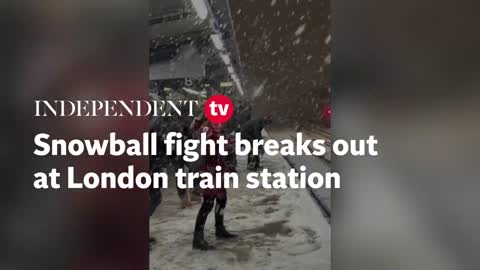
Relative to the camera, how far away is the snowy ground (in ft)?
6.97

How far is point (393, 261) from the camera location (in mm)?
2152

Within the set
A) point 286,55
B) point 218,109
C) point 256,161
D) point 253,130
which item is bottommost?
point 256,161

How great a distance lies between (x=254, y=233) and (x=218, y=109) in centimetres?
64

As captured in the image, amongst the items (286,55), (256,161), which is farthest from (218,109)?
(286,55)

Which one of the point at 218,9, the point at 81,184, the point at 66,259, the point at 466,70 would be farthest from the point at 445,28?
the point at 66,259

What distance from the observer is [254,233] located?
215cm

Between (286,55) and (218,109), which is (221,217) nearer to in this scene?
(218,109)

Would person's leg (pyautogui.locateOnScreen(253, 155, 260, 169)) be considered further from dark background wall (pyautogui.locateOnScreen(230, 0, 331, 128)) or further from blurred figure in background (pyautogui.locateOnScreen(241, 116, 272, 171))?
dark background wall (pyautogui.locateOnScreen(230, 0, 331, 128))

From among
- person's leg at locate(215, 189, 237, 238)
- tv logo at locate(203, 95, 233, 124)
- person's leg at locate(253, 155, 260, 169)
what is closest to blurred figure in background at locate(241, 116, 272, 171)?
person's leg at locate(253, 155, 260, 169)

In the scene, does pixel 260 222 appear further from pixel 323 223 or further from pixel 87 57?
pixel 87 57

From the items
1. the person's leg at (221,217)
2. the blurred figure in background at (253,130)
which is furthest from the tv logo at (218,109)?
the person's leg at (221,217)

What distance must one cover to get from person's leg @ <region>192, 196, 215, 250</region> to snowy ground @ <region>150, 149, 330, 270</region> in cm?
2

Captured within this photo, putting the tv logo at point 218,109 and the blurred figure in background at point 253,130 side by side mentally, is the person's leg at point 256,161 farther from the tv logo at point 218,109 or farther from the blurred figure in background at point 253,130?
the tv logo at point 218,109

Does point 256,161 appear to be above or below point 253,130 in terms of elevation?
below
